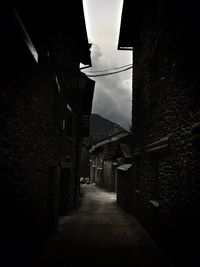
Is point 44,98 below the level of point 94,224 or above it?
above

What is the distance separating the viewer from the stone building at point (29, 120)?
11.9 feet

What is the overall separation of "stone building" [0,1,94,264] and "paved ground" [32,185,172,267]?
56 cm

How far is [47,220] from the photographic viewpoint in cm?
737

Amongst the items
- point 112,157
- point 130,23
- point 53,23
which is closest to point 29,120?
point 53,23

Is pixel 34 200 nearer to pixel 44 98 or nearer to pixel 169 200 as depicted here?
pixel 44 98

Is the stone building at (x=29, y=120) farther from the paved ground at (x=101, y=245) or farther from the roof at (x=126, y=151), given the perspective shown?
the roof at (x=126, y=151)

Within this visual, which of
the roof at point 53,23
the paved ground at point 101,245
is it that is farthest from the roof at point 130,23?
the paved ground at point 101,245

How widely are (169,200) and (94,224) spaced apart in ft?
13.8

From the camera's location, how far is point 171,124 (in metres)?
5.80

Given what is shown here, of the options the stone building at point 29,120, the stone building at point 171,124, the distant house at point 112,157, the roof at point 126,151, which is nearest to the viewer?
the stone building at point 29,120

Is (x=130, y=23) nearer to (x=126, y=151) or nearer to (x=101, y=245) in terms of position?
(x=101, y=245)

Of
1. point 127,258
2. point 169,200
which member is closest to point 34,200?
point 127,258

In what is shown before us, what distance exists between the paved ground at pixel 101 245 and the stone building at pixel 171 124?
17.6 inches

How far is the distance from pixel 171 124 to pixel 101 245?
3765 millimetres
